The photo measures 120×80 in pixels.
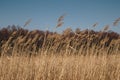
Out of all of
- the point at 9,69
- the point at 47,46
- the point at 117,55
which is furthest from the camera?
the point at 117,55

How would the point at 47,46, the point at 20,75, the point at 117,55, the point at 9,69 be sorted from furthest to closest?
the point at 117,55, the point at 47,46, the point at 9,69, the point at 20,75

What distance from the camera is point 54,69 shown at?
3.78 meters

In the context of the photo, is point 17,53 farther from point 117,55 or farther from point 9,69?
point 117,55

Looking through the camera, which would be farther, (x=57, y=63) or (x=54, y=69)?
(x=57, y=63)

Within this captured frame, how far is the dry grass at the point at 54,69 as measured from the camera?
3662 millimetres

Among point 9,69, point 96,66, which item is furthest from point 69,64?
point 9,69

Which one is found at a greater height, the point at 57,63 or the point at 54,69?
the point at 57,63

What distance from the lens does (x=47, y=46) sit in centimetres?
423

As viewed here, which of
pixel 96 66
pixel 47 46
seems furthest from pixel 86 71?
pixel 47 46

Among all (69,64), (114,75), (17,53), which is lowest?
(114,75)

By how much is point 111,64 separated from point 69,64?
117cm

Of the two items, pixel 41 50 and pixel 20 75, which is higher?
pixel 41 50

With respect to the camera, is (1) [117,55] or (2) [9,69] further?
(1) [117,55]

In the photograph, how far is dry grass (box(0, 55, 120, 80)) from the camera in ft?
12.0
